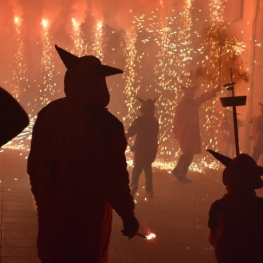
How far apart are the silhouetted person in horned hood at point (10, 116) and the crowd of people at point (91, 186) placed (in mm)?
1399

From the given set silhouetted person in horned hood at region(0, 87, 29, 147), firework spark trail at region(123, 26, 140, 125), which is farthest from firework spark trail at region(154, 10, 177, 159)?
silhouetted person in horned hood at region(0, 87, 29, 147)

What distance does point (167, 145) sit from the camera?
14695 mm

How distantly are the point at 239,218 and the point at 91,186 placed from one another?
0.91 m

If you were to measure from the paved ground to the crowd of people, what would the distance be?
2.01 metres

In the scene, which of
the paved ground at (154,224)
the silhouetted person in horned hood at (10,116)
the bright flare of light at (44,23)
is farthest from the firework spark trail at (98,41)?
the silhouetted person in horned hood at (10,116)

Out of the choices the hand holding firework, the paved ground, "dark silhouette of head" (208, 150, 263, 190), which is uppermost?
"dark silhouette of head" (208, 150, 263, 190)

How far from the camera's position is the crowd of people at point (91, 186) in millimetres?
3539

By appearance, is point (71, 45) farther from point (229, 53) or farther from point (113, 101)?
point (229, 53)

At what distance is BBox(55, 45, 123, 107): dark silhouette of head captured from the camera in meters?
3.69

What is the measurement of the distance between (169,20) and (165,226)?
8214 mm

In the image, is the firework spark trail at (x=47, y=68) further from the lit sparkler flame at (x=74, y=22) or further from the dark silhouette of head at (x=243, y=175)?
the dark silhouette of head at (x=243, y=175)

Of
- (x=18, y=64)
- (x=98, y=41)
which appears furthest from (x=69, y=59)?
(x=18, y=64)

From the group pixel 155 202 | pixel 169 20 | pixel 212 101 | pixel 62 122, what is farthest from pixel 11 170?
pixel 62 122

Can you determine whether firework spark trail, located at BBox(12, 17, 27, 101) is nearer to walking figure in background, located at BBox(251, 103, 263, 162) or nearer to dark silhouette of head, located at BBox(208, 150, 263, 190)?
walking figure in background, located at BBox(251, 103, 263, 162)
